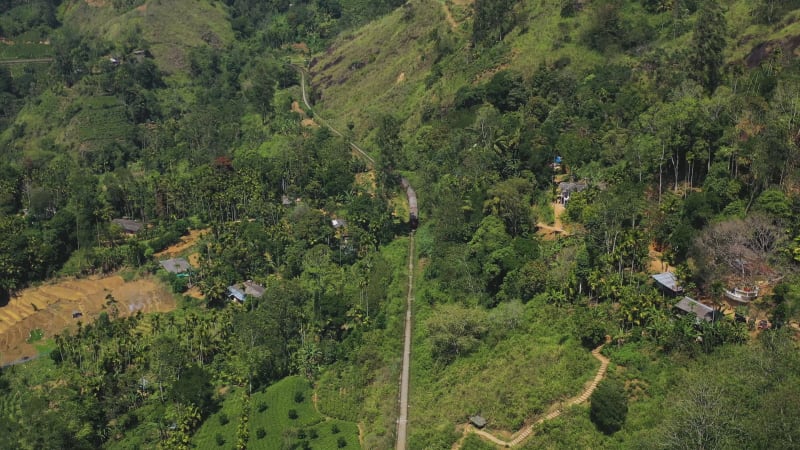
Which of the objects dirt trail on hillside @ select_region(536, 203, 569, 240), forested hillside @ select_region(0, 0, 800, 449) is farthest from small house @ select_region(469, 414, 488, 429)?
dirt trail on hillside @ select_region(536, 203, 569, 240)

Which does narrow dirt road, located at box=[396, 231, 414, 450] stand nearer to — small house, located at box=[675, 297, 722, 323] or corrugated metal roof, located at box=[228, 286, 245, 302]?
corrugated metal roof, located at box=[228, 286, 245, 302]

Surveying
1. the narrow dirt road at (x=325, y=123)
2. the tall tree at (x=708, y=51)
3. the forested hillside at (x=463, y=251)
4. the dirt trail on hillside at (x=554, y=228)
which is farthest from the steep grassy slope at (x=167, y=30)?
the tall tree at (x=708, y=51)

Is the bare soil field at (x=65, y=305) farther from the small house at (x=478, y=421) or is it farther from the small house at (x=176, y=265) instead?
the small house at (x=478, y=421)

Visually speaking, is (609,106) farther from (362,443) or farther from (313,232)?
(362,443)

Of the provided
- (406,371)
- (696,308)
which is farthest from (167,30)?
(696,308)

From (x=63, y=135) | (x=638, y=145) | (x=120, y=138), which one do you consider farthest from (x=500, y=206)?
(x=63, y=135)

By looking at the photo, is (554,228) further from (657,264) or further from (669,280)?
(669,280)
